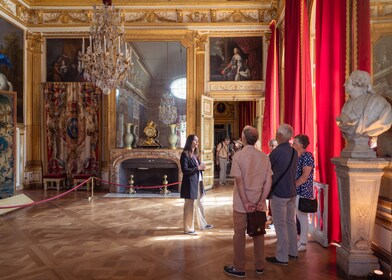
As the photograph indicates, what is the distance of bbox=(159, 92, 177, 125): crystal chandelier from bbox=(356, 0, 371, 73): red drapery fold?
278 inches

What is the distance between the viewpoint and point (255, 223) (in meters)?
3.10

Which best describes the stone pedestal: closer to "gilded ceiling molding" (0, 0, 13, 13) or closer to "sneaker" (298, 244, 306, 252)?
"sneaker" (298, 244, 306, 252)

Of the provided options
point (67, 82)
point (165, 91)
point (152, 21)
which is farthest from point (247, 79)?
point (67, 82)

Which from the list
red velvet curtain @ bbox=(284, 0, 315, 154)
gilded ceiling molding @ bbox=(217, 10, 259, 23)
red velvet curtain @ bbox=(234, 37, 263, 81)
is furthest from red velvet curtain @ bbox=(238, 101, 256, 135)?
red velvet curtain @ bbox=(284, 0, 315, 154)

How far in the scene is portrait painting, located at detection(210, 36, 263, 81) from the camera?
1038cm

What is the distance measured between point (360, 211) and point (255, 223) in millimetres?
1125

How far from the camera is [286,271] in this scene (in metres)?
3.46

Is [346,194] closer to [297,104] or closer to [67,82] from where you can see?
[297,104]

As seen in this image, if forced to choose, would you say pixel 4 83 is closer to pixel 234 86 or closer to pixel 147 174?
pixel 147 174

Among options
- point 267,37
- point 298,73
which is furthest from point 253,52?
point 298,73

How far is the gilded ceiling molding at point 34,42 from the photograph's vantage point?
10242 millimetres

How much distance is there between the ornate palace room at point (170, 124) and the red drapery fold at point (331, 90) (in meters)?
0.02

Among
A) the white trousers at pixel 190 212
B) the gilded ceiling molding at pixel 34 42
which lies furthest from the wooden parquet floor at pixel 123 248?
the gilded ceiling molding at pixel 34 42

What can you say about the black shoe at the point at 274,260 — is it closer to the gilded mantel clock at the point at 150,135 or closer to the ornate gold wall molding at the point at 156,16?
the gilded mantel clock at the point at 150,135
